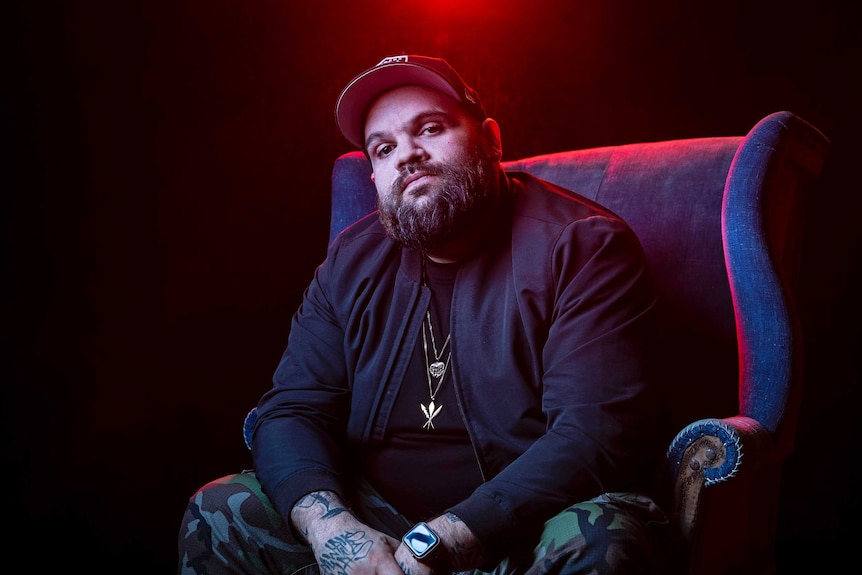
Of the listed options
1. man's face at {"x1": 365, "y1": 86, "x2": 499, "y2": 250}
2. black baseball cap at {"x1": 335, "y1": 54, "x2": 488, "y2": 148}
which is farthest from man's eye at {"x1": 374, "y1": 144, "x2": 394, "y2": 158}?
black baseball cap at {"x1": 335, "y1": 54, "x2": 488, "y2": 148}

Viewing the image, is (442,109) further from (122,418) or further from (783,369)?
(122,418)

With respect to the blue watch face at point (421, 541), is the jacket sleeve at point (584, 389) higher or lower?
higher

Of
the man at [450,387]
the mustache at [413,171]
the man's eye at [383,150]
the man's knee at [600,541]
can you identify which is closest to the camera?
the man's knee at [600,541]

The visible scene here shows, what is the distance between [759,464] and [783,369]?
0.91 feet

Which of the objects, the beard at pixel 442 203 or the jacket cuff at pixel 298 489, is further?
the beard at pixel 442 203

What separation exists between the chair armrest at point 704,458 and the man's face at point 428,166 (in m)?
0.67

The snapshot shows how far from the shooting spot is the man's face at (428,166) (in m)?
1.63

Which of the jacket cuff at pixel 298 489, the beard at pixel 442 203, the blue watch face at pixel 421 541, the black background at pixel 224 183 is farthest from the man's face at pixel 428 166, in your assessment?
the black background at pixel 224 183

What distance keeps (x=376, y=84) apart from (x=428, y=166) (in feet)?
0.84

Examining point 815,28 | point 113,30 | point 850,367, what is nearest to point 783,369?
point 850,367

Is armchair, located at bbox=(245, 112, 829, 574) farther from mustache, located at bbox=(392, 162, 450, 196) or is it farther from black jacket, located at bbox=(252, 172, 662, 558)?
mustache, located at bbox=(392, 162, 450, 196)

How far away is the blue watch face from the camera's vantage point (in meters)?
1.21

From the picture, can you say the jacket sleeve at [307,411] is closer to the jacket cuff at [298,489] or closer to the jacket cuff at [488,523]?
the jacket cuff at [298,489]

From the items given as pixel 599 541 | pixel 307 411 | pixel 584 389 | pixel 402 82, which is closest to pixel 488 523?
pixel 599 541
